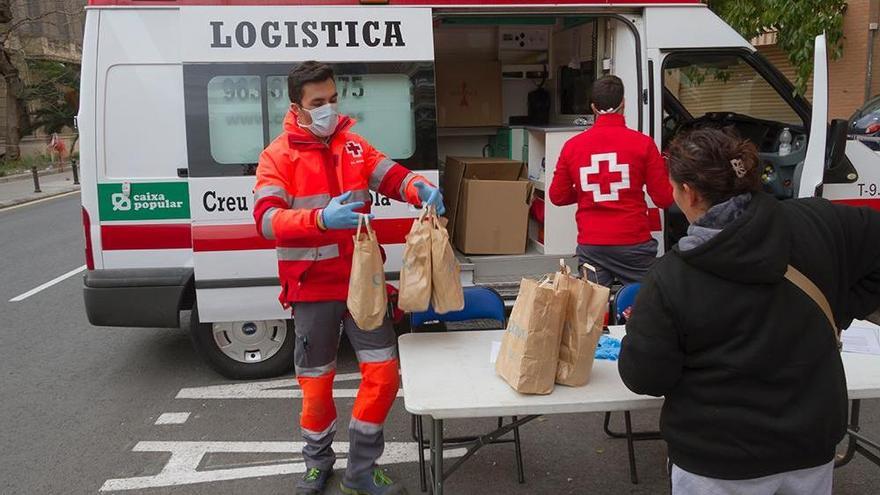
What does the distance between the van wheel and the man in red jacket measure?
6.47 ft

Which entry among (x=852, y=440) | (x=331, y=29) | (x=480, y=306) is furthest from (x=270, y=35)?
(x=852, y=440)

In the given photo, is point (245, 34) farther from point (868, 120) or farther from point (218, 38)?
point (868, 120)

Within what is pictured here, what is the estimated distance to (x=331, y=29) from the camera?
4.36 meters

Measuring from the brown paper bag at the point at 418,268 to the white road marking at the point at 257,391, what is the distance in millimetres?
1689

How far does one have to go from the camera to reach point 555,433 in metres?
4.09

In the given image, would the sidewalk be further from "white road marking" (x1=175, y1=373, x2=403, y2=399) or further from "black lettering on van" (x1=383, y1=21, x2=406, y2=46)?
"black lettering on van" (x1=383, y1=21, x2=406, y2=46)

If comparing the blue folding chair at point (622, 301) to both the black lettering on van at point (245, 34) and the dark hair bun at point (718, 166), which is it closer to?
the dark hair bun at point (718, 166)

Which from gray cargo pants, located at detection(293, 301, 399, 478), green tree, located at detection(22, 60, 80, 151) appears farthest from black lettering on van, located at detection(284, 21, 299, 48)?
green tree, located at detection(22, 60, 80, 151)

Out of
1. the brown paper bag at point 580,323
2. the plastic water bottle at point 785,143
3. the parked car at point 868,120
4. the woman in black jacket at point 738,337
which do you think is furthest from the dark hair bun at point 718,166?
the parked car at point 868,120

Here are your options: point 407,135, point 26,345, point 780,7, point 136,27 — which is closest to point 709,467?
point 407,135

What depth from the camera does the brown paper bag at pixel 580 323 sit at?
2549 mm

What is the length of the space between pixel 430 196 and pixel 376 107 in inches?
60.8

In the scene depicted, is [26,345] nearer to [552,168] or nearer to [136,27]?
[136,27]

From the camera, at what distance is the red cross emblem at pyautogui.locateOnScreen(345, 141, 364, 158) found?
3.29 metres
